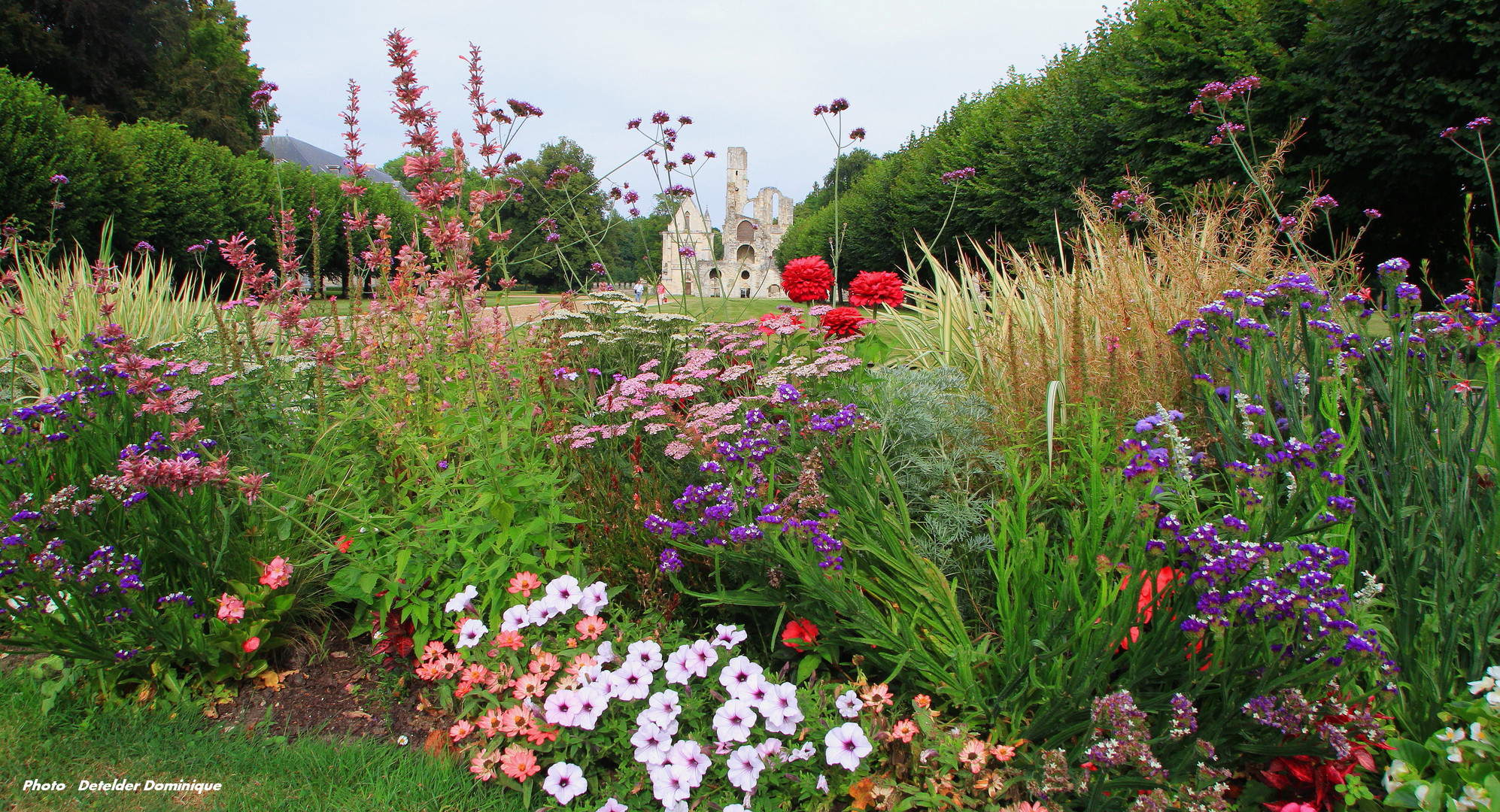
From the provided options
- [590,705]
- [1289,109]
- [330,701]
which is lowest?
[330,701]

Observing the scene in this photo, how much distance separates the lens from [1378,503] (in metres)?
1.71

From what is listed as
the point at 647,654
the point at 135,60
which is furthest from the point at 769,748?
the point at 135,60

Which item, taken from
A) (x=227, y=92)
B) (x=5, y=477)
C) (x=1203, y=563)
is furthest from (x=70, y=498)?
(x=227, y=92)

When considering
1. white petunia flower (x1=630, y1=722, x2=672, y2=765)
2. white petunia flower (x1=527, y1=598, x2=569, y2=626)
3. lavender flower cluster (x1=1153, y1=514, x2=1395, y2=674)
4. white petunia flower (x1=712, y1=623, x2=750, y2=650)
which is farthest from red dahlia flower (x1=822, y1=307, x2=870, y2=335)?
lavender flower cluster (x1=1153, y1=514, x2=1395, y2=674)

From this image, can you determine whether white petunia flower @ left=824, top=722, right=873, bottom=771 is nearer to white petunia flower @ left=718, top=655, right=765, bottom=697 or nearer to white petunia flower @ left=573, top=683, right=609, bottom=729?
white petunia flower @ left=718, top=655, right=765, bottom=697

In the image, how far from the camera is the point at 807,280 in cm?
491

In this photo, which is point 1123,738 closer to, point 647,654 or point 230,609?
point 647,654

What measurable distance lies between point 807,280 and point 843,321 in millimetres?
907

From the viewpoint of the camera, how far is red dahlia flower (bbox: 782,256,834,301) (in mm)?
4895

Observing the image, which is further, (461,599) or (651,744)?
(461,599)

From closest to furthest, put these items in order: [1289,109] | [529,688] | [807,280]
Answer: [529,688] < [807,280] < [1289,109]

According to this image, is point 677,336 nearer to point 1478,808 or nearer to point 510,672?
point 510,672

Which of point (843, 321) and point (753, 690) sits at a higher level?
point (843, 321)

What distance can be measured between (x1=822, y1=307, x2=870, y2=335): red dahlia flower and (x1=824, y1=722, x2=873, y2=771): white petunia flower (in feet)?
8.82
